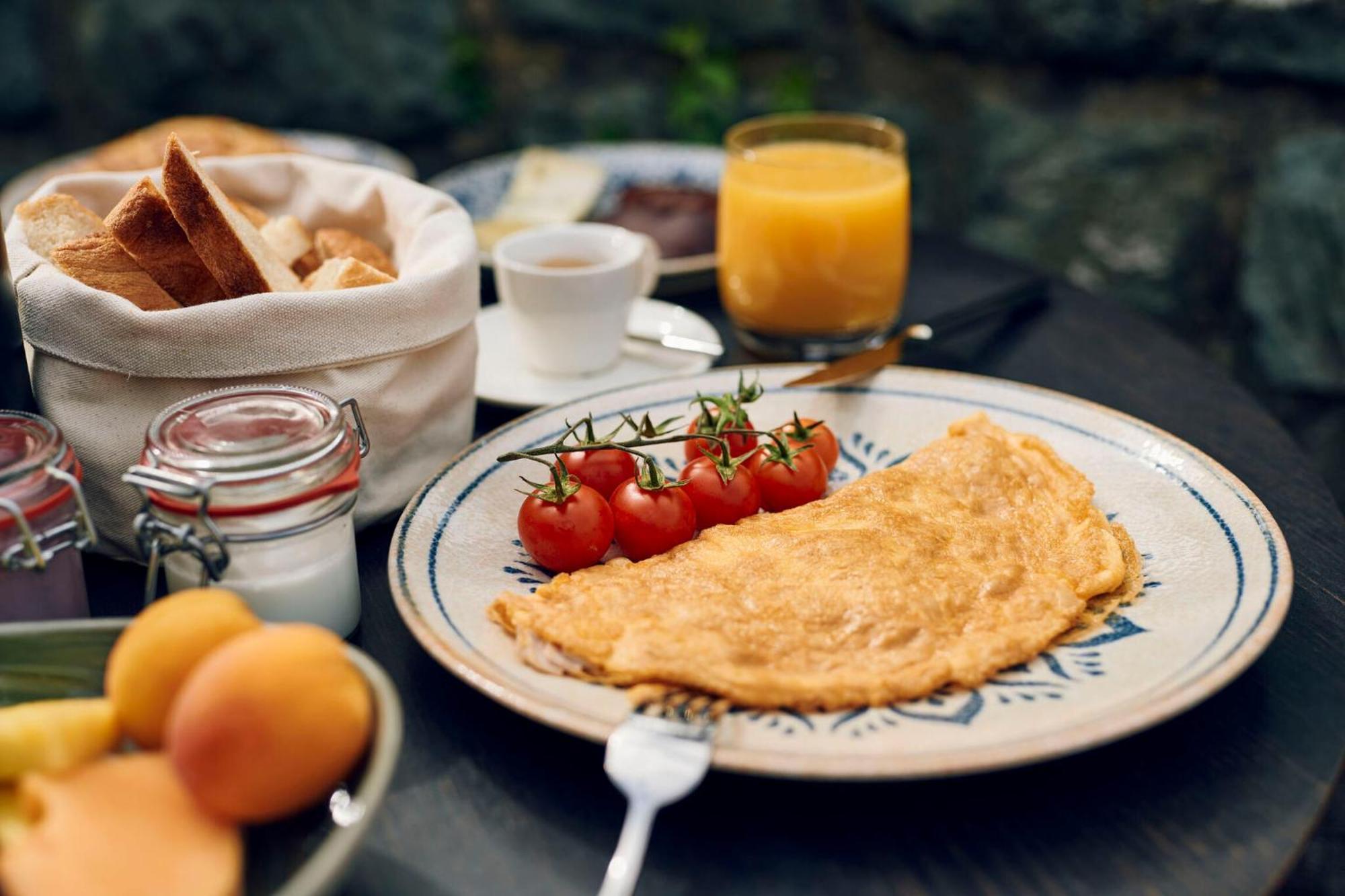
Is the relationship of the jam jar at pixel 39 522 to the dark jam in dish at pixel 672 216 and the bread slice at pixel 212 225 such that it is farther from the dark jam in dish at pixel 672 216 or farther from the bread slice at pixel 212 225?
the dark jam in dish at pixel 672 216

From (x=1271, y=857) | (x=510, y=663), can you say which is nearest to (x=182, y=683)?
(x=510, y=663)

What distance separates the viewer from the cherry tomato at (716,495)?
147 cm

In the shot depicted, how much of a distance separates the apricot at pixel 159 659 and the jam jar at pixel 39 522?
9.6 inches

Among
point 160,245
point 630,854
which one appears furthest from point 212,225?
point 630,854

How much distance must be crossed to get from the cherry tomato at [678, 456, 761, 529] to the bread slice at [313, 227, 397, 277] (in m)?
0.51

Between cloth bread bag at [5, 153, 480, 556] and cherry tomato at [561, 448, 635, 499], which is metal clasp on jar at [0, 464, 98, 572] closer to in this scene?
cloth bread bag at [5, 153, 480, 556]

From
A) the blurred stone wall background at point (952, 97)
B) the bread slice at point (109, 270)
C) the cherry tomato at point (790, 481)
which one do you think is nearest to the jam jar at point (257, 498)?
the bread slice at point (109, 270)

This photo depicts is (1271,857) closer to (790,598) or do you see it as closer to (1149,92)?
(790,598)

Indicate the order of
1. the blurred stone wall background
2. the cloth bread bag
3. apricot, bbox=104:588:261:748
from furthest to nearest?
1. the blurred stone wall background
2. the cloth bread bag
3. apricot, bbox=104:588:261:748

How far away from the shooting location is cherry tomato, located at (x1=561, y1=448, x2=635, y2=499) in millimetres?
1503

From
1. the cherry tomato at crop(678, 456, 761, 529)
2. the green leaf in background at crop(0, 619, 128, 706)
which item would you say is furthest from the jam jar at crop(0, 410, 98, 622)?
the cherry tomato at crop(678, 456, 761, 529)

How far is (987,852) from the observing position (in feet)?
3.26

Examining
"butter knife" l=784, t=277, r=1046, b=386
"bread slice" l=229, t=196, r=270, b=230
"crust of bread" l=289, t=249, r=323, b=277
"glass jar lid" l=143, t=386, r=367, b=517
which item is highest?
"bread slice" l=229, t=196, r=270, b=230

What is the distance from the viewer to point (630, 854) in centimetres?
92
